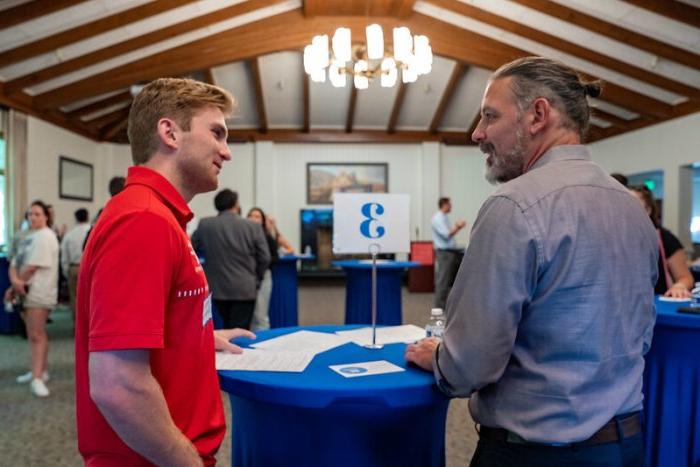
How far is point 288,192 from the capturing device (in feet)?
44.1

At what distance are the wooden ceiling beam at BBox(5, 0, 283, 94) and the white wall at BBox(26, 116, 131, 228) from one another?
1231 millimetres

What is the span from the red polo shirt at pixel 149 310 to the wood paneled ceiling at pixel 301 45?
6.68m

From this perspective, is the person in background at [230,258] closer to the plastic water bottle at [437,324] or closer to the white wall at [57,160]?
the plastic water bottle at [437,324]

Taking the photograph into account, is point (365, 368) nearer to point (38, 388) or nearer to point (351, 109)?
point (38, 388)

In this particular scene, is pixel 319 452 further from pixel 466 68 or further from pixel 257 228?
pixel 466 68

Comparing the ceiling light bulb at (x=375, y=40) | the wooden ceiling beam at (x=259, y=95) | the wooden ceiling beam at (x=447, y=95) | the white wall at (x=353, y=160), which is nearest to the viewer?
the ceiling light bulb at (x=375, y=40)

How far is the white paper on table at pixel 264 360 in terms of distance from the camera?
1.60 meters

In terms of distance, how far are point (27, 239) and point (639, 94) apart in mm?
9271

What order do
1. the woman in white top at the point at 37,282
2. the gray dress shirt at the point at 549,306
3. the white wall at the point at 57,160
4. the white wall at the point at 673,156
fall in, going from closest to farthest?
the gray dress shirt at the point at 549,306 < the woman in white top at the point at 37,282 < the white wall at the point at 673,156 < the white wall at the point at 57,160

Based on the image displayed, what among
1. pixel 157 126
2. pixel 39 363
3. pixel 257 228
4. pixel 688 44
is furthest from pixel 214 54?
pixel 157 126

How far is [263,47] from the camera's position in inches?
342

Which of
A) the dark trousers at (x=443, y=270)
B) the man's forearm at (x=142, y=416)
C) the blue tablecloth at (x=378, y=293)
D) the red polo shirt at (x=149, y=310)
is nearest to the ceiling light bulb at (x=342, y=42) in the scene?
the blue tablecloth at (x=378, y=293)

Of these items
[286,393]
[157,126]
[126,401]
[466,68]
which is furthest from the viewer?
[466,68]

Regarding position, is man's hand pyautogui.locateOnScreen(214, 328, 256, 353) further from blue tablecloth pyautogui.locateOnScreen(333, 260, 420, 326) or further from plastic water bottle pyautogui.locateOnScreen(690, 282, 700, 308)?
blue tablecloth pyautogui.locateOnScreen(333, 260, 420, 326)
